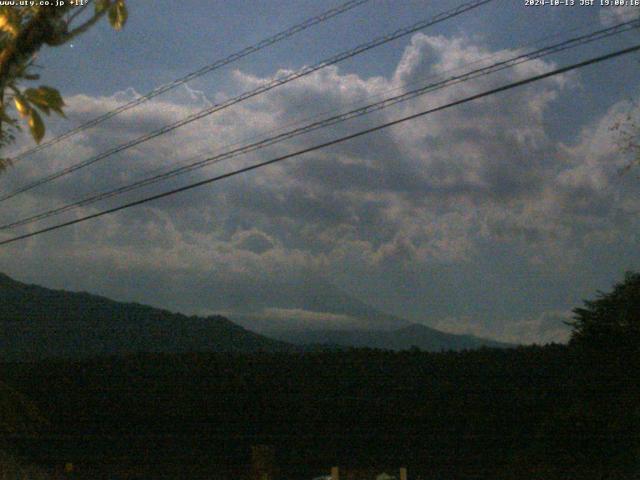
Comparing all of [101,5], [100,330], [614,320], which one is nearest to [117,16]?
[101,5]

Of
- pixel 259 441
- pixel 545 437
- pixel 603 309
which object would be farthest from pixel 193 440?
pixel 603 309

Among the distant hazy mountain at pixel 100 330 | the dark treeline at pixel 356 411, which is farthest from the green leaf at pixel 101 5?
the distant hazy mountain at pixel 100 330

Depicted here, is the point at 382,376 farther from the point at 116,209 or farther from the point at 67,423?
the point at 67,423

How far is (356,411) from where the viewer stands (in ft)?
47.6

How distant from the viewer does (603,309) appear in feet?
44.4

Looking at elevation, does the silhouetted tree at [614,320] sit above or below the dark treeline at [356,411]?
above

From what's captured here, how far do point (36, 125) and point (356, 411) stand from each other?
40.3ft

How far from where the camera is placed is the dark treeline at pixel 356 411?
12.4m

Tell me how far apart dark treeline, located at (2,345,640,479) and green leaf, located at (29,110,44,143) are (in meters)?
11.1

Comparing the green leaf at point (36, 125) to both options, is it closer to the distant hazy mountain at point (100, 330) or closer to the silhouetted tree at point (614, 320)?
the silhouetted tree at point (614, 320)

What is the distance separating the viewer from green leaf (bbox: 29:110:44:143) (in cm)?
296

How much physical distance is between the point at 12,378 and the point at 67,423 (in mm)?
2168

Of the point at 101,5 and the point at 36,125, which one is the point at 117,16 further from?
the point at 36,125

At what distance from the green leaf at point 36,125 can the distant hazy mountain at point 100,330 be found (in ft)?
63.3
